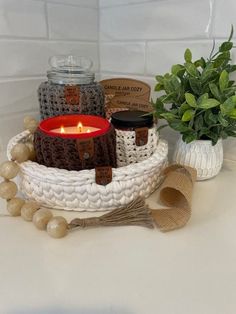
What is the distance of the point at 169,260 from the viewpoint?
0.33 meters

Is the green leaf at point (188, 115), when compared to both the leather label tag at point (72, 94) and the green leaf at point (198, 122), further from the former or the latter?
the leather label tag at point (72, 94)

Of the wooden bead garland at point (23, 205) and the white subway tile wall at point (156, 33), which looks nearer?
the wooden bead garland at point (23, 205)

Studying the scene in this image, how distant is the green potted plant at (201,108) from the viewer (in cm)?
45

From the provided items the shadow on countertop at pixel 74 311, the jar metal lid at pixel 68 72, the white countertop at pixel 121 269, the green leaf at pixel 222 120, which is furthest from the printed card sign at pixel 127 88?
the shadow on countertop at pixel 74 311

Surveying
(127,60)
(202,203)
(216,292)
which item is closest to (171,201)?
(202,203)

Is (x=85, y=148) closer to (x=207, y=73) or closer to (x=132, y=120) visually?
(x=132, y=120)

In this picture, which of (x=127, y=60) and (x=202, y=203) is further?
(x=127, y=60)

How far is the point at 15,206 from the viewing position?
1.34 feet

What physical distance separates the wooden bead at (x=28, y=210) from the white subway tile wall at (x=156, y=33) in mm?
376

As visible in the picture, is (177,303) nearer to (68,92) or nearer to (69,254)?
(69,254)

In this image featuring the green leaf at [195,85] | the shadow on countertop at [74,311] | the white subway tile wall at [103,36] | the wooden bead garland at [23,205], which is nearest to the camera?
the shadow on countertop at [74,311]

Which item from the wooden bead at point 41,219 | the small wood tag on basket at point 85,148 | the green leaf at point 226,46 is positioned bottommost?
the wooden bead at point 41,219

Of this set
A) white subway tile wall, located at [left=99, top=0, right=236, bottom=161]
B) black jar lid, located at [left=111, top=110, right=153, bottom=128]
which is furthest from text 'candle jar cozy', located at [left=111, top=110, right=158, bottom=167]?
white subway tile wall, located at [left=99, top=0, right=236, bottom=161]

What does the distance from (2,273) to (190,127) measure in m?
0.34
